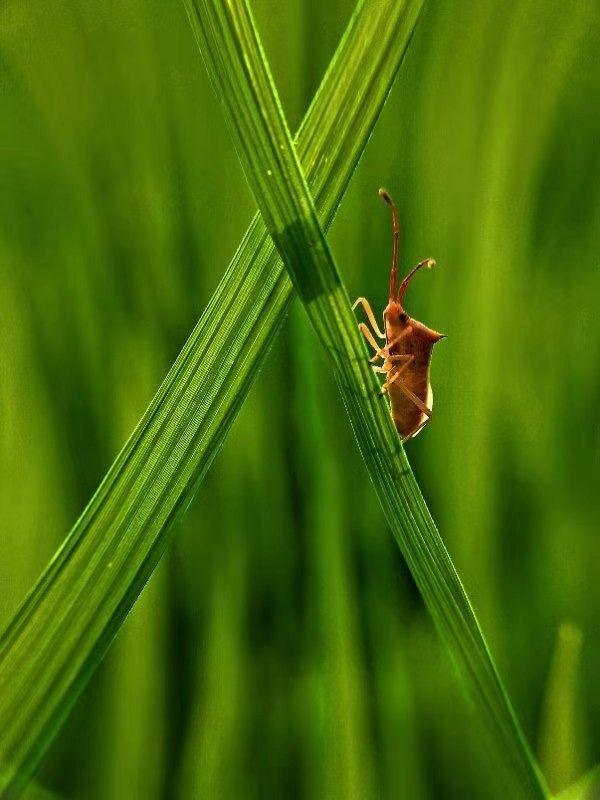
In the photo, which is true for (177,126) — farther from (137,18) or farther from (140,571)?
(140,571)

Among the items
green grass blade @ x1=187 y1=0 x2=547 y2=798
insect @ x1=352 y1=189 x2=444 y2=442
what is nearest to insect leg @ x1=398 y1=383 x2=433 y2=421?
insect @ x1=352 y1=189 x2=444 y2=442

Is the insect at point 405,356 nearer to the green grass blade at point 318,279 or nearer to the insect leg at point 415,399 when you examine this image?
the insect leg at point 415,399

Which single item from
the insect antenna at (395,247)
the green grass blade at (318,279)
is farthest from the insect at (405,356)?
the green grass blade at (318,279)

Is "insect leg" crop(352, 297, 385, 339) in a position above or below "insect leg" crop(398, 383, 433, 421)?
above

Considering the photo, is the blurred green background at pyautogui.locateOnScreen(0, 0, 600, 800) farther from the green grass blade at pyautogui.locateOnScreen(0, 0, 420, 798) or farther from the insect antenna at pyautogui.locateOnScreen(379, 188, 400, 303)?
the green grass blade at pyautogui.locateOnScreen(0, 0, 420, 798)

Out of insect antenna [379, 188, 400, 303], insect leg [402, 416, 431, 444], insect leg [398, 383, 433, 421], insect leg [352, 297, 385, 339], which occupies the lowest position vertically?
insect leg [402, 416, 431, 444]

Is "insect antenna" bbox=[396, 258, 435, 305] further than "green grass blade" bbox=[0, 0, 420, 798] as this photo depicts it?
Yes
